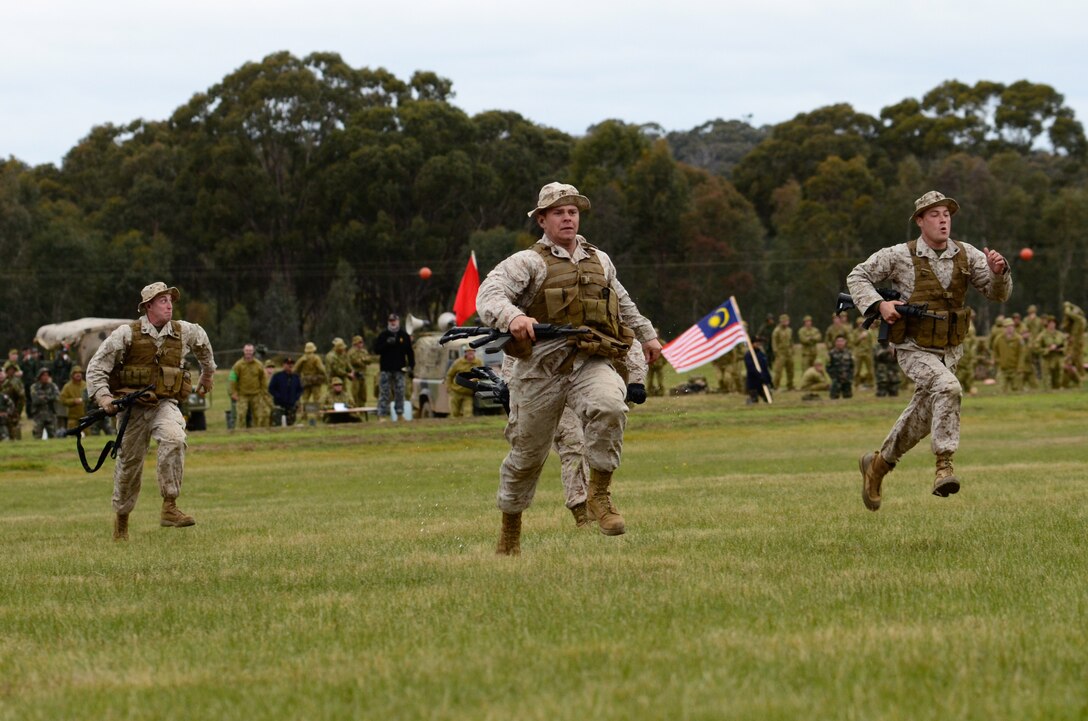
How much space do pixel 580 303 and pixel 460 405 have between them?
88.7ft

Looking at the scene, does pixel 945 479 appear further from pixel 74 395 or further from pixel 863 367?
pixel 863 367

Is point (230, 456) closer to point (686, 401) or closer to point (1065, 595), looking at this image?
point (686, 401)

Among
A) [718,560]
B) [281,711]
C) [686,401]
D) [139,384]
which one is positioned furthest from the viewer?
[686,401]

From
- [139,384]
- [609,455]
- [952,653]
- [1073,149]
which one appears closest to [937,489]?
[609,455]

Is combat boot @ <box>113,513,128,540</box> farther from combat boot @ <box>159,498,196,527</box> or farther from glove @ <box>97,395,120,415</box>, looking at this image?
glove @ <box>97,395,120,415</box>

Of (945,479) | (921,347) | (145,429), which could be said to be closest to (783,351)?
(145,429)

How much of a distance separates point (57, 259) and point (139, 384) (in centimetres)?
6887

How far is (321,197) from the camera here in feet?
269

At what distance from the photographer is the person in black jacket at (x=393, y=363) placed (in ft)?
118

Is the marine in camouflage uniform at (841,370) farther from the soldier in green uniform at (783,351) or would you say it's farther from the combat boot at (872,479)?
the combat boot at (872,479)

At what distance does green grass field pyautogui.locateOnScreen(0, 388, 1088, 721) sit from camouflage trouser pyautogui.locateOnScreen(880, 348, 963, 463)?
0.57 metres

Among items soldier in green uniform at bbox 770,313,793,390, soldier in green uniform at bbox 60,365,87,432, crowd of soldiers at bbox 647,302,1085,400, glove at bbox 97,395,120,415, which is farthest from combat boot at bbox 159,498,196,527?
soldier in green uniform at bbox 770,313,793,390

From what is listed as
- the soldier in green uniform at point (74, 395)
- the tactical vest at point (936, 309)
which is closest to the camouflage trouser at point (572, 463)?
the tactical vest at point (936, 309)

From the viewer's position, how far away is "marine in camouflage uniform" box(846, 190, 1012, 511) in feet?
38.4
